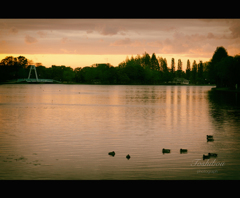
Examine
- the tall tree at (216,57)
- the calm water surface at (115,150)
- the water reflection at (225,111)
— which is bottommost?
the water reflection at (225,111)

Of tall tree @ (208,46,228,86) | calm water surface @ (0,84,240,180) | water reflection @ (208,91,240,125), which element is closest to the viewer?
calm water surface @ (0,84,240,180)

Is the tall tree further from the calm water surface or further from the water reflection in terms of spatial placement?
the calm water surface

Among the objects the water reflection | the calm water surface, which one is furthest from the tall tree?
the calm water surface

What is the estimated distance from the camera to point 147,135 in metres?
20.5

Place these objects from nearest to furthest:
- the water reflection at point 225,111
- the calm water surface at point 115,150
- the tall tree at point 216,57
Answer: the calm water surface at point 115,150 < the water reflection at point 225,111 < the tall tree at point 216,57

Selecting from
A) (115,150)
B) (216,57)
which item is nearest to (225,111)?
(115,150)

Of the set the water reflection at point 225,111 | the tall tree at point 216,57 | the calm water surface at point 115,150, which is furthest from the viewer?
the tall tree at point 216,57

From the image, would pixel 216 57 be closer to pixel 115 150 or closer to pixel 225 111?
pixel 225 111

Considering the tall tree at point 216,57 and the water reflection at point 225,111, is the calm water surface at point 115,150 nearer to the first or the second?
the water reflection at point 225,111

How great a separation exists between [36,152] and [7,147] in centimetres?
197

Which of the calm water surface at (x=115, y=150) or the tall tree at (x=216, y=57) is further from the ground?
the tall tree at (x=216, y=57)

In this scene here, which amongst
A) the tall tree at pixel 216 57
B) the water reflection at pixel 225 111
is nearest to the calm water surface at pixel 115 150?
the water reflection at pixel 225 111

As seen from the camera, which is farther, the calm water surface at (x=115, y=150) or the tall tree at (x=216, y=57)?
the tall tree at (x=216, y=57)
